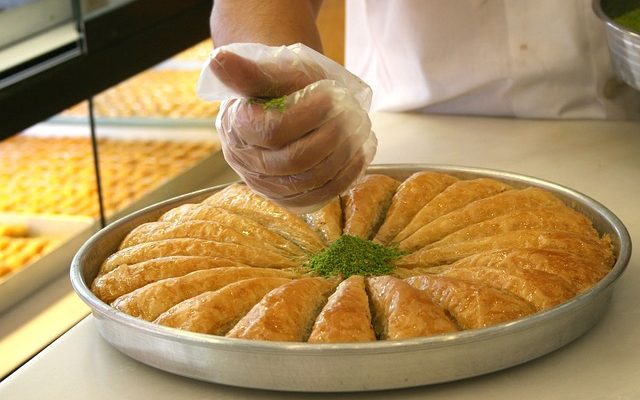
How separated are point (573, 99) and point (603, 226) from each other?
0.87 metres

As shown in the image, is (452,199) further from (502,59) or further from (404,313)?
(502,59)

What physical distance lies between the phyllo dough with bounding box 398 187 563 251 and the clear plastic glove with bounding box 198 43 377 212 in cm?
17

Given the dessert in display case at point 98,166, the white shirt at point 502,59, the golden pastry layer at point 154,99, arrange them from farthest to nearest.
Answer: the golden pastry layer at point 154,99 < the dessert in display case at point 98,166 < the white shirt at point 502,59

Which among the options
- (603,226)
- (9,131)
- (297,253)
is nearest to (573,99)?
(603,226)

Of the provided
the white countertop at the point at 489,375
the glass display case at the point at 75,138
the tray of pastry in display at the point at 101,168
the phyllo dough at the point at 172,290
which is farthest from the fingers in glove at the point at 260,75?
the tray of pastry in display at the point at 101,168

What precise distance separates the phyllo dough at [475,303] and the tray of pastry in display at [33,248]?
2.05 m

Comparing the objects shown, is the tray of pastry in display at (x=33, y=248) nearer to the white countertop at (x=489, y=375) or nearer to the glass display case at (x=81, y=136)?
the glass display case at (x=81, y=136)

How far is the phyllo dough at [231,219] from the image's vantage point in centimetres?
151

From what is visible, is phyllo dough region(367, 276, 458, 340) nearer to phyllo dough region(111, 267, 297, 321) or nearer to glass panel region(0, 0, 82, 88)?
phyllo dough region(111, 267, 297, 321)

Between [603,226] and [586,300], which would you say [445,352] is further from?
[603,226]

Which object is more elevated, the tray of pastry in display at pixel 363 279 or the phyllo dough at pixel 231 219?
the tray of pastry in display at pixel 363 279

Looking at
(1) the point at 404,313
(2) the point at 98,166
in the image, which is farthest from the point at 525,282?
(2) the point at 98,166

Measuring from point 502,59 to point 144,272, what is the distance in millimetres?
1246

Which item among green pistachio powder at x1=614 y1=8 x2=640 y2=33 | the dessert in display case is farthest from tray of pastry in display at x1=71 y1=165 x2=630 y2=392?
the dessert in display case
